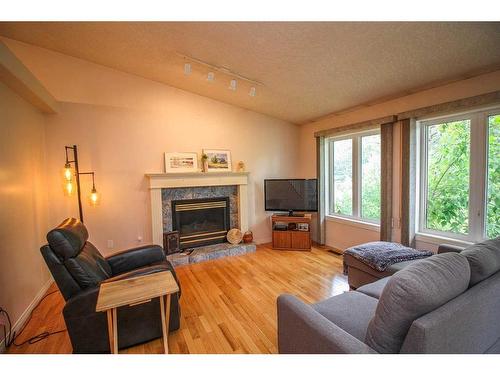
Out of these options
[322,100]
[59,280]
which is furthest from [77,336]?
[322,100]

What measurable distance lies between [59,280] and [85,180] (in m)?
2.04

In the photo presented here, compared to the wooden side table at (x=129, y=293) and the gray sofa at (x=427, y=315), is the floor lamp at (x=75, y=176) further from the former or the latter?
the gray sofa at (x=427, y=315)

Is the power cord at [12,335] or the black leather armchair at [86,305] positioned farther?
the power cord at [12,335]

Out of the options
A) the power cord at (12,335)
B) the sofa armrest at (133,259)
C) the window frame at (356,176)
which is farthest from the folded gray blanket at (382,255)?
the power cord at (12,335)

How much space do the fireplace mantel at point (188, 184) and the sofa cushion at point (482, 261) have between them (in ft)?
10.6

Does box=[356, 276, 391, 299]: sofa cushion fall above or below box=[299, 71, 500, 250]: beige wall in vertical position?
below

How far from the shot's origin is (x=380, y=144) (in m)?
3.35

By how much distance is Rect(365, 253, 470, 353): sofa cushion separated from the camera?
0.96 m

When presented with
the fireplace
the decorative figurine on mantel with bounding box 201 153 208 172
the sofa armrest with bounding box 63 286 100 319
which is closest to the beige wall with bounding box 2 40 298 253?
the decorative figurine on mantel with bounding box 201 153 208 172

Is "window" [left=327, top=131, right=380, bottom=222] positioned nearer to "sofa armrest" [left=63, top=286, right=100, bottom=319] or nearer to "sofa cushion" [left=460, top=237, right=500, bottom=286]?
"sofa cushion" [left=460, top=237, right=500, bottom=286]

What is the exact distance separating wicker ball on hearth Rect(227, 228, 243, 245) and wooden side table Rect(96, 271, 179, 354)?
96.0 inches

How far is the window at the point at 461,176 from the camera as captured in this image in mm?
2393

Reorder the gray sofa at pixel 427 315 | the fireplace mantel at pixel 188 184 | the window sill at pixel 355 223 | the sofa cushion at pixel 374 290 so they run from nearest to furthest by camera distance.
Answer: the gray sofa at pixel 427 315, the sofa cushion at pixel 374 290, the window sill at pixel 355 223, the fireplace mantel at pixel 188 184

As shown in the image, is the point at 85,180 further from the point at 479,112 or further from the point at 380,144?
the point at 479,112
